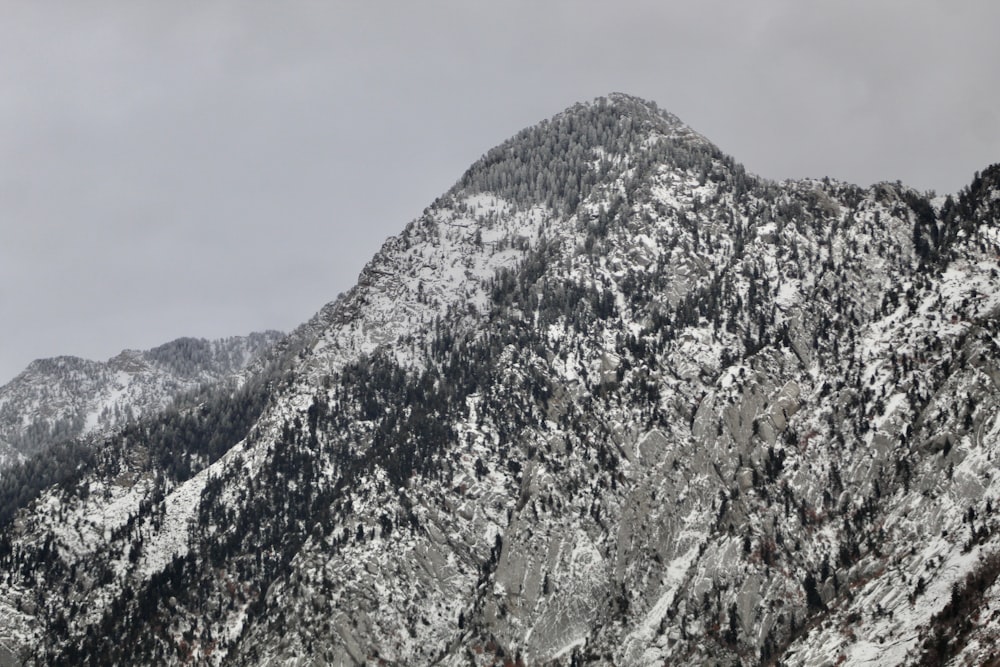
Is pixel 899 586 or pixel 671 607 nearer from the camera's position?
pixel 899 586

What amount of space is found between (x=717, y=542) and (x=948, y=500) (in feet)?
118

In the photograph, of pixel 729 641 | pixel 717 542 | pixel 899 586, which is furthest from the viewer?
pixel 717 542

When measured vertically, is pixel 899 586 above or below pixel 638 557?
below

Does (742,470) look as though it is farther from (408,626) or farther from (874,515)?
(408,626)

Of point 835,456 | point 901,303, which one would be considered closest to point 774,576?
point 835,456

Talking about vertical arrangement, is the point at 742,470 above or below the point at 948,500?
above

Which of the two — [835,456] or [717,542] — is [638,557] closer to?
[717,542]

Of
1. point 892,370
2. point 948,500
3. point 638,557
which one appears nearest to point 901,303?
point 892,370

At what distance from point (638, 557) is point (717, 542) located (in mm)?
14987

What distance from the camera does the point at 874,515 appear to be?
170250 millimetres

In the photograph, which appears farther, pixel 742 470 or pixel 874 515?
pixel 742 470

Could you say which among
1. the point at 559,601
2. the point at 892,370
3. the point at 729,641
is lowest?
the point at 729,641

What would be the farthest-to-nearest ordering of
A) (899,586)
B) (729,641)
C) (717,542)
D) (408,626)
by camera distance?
(408,626) < (717,542) < (729,641) < (899,586)

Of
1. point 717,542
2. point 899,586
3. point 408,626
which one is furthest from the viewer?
point 408,626
